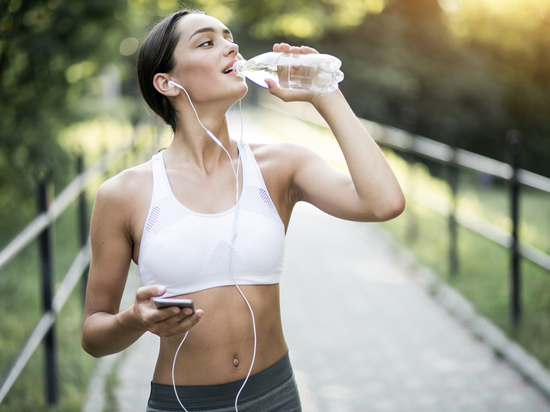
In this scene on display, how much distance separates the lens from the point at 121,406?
396 centimetres

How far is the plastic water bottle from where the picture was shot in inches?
78.9

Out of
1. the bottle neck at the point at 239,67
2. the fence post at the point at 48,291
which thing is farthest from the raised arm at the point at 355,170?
the fence post at the point at 48,291

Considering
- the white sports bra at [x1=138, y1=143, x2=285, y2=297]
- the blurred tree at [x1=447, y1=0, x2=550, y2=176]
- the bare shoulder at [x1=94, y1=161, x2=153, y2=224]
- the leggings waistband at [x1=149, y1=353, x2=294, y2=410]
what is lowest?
the leggings waistband at [x1=149, y1=353, x2=294, y2=410]

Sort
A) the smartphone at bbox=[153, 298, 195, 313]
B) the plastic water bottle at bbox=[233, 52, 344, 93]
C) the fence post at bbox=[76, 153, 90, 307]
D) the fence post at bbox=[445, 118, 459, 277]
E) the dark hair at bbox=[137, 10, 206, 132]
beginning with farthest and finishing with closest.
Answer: the fence post at bbox=[445, 118, 459, 277] < the fence post at bbox=[76, 153, 90, 307] < the dark hair at bbox=[137, 10, 206, 132] < the plastic water bottle at bbox=[233, 52, 344, 93] < the smartphone at bbox=[153, 298, 195, 313]

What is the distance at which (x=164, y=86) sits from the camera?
2.15m

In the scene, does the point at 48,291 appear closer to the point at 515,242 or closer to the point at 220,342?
the point at 220,342

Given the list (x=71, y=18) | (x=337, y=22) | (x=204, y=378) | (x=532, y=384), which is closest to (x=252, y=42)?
(x=337, y=22)

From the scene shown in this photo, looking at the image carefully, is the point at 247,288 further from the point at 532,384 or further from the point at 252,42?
the point at 252,42

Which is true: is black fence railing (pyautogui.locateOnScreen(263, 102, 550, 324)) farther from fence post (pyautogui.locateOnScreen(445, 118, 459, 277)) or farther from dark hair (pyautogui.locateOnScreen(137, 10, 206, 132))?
dark hair (pyautogui.locateOnScreen(137, 10, 206, 132))

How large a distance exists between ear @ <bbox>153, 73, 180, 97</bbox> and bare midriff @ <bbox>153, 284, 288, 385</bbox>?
26.4 inches

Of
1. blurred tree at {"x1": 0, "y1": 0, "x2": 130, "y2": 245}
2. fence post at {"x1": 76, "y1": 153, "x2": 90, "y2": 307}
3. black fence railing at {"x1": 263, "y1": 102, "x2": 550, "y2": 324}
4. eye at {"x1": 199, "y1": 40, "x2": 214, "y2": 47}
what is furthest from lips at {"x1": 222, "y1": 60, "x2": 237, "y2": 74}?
blurred tree at {"x1": 0, "y1": 0, "x2": 130, "y2": 245}

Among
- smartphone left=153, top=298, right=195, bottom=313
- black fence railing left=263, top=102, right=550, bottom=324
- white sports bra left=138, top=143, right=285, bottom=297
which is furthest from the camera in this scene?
black fence railing left=263, top=102, right=550, bottom=324

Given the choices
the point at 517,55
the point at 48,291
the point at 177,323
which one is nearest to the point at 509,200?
the point at 48,291

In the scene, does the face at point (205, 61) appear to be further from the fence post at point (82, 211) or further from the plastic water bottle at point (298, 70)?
the fence post at point (82, 211)
